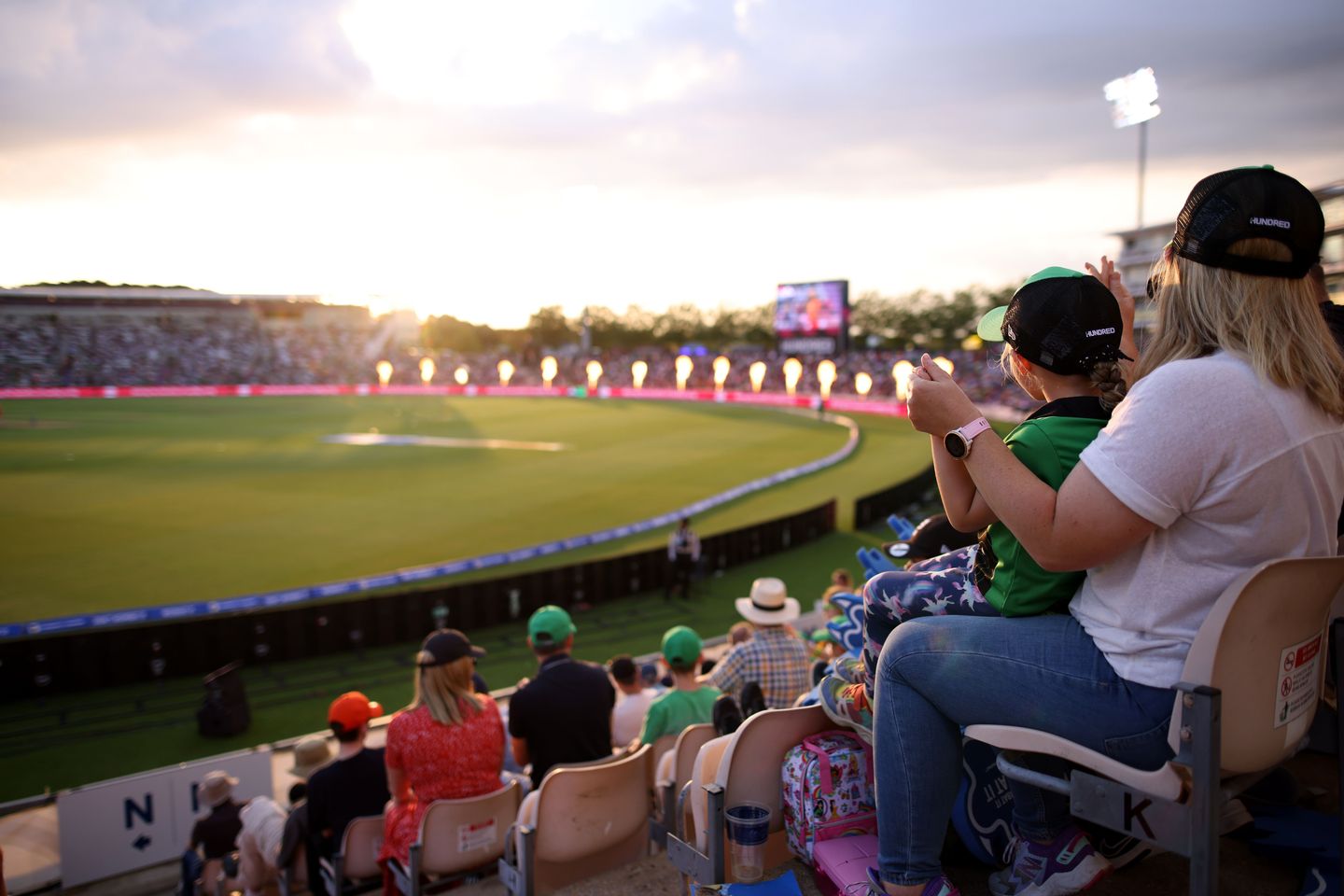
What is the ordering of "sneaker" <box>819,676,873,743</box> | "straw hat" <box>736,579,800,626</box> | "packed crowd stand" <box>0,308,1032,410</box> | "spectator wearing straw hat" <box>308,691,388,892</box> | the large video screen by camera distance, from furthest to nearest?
1. the large video screen
2. "packed crowd stand" <box>0,308,1032,410</box>
3. "straw hat" <box>736,579,800,626</box>
4. "spectator wearing straw hat" <box>308,691,388,892</box>
5. "sneaker" <box>819,676,873,743</box>

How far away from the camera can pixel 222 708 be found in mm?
9867

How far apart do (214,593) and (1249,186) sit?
16.7 metres

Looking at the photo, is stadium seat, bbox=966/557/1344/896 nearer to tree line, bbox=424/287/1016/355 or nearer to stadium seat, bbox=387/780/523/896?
stadium seat, bbox=387/780/523/896

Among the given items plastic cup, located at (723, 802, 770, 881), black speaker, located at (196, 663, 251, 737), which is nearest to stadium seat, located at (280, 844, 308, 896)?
plastic cup, located at (723, 802, 770, 881)

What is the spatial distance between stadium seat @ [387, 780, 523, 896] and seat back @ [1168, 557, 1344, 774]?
3230 mm

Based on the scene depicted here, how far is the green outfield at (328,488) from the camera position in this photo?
56.2ft

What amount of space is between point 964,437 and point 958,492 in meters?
0.20

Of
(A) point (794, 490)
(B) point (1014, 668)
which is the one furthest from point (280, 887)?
(A) point (794, 490)

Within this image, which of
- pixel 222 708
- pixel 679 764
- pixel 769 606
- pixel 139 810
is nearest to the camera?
pixel 679 764

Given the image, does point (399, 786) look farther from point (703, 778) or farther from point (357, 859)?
point (703, 778)

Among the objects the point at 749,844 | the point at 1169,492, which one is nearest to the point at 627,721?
the point at 749,844

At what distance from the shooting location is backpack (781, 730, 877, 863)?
9.39 feet

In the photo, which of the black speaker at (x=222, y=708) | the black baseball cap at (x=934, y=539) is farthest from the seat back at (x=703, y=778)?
the black speaker at (x=222, y=708)

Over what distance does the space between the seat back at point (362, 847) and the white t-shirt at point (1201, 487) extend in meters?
3.98
